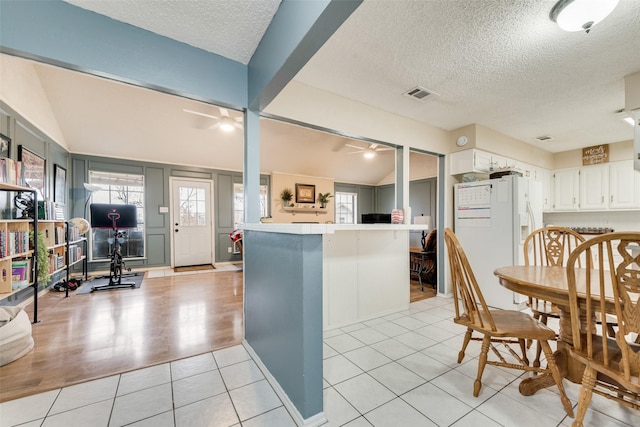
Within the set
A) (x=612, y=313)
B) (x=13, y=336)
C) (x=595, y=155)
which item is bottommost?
(x=13, y=336)

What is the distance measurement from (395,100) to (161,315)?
3659mm

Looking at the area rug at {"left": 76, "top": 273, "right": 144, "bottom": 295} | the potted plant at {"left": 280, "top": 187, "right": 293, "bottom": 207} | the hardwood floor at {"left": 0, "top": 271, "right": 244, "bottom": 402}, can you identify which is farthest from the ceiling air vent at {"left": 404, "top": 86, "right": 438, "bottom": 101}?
the area rug at {"left": 76, "top": 273, "right": 144, "bottom": 295}

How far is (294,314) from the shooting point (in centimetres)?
150

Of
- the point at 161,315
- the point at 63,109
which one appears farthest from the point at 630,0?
the point at 63,109

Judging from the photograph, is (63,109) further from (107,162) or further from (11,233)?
(11,233)

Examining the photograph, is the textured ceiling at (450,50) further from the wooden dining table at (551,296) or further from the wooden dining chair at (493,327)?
the wooden dining table at (551,296)

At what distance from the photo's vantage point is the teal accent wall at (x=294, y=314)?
1.42 meters

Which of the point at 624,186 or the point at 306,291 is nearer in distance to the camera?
the point at 306,291

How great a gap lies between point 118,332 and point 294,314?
87.2 inches

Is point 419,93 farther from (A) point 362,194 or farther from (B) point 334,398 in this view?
(A) point 362,194

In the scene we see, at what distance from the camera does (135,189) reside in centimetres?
550

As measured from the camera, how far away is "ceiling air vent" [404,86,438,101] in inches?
109

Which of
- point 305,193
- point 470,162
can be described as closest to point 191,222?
point 305,193

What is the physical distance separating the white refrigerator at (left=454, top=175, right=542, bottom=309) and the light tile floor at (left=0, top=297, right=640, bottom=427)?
1549 millimetres
